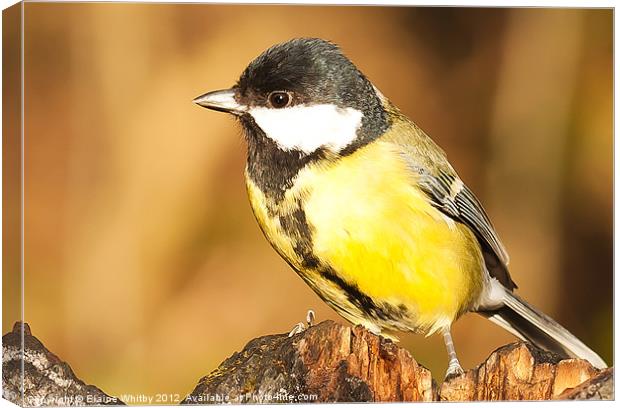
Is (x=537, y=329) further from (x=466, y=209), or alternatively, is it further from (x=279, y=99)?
(x=279, y=99)

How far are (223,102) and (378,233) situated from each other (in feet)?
1.78

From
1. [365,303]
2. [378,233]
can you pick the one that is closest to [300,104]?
[378,233]

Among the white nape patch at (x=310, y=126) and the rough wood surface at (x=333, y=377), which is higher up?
the white nape patch at (x=310, y=126)

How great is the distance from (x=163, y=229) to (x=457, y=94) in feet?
3.07

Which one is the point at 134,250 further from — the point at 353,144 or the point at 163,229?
the point at 353,144

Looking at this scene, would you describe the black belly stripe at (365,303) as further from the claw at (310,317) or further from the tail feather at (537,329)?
the tail feather at (537,329)

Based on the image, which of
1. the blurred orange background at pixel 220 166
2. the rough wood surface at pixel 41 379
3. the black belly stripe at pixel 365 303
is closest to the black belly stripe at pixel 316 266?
the black belly stripe at pixel 365 303

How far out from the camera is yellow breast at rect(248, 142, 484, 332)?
104 inches

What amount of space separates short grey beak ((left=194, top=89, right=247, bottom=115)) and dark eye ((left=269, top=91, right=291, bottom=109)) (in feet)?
0.28

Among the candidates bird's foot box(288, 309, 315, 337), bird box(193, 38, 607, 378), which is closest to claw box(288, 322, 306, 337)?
bird's foot box(288, 309, 315, 337)

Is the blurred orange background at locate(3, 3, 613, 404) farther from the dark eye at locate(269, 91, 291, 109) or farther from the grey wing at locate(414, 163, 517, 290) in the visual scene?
the dark eye at locate(269, 91, 291, 109)

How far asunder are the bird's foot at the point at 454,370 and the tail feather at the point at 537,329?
21 cm

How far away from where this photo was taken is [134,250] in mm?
2900

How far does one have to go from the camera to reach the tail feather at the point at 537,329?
10.0 feet
